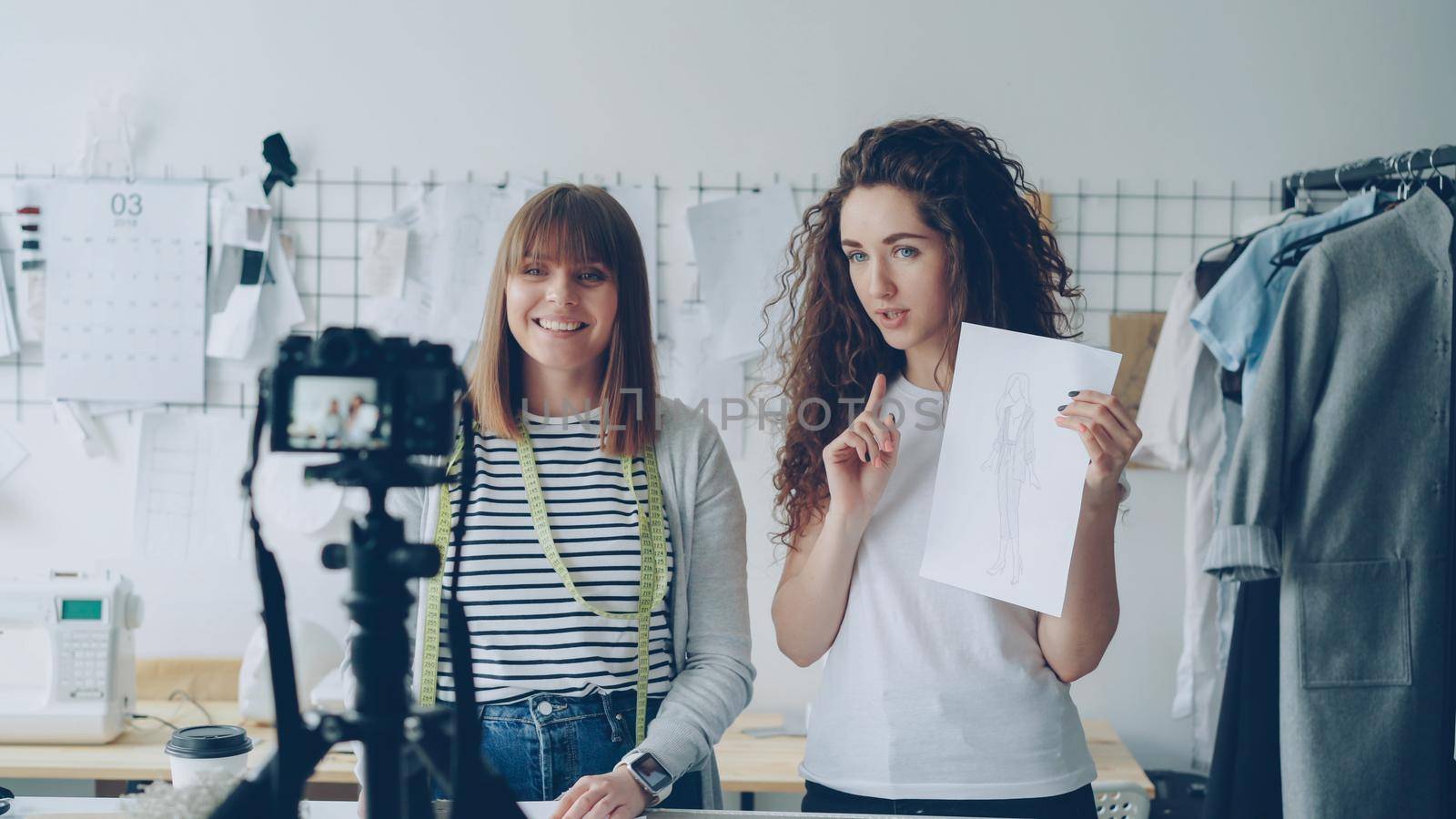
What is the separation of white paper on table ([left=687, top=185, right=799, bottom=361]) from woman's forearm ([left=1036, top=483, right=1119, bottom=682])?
1.17m

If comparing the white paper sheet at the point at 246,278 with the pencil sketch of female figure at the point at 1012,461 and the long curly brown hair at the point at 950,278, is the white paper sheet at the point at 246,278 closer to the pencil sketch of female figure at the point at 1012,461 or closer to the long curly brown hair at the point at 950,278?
the long curly brown hair at the point at 950,278

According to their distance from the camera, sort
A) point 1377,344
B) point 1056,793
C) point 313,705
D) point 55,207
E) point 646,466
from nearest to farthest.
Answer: point 1056,793 < point 646,466 < point 1377,344 < point 313,705 < point 55,207

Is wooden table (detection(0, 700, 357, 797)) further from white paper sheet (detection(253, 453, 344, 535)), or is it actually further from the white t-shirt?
the white t-shirt

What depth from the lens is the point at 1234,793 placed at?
5.61ft

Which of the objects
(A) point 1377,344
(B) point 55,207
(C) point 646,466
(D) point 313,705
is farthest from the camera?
(B) point 55,207

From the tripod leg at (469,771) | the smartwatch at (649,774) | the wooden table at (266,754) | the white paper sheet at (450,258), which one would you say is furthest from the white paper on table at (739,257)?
the tripod leg at (469,771)

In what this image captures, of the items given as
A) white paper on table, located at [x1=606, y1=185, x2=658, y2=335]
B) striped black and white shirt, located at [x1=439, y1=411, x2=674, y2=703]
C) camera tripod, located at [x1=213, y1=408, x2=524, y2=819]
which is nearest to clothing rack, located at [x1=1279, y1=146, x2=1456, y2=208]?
white paper on table, located at [x1=606, y1=185, x2=658, y2=335]

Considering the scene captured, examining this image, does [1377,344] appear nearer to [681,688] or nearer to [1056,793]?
[1056,793]

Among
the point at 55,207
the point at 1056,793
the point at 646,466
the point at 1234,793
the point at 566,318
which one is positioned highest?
the point at 55,207

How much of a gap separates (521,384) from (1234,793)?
1.29 meters

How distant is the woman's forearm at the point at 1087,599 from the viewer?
1091 millimetres

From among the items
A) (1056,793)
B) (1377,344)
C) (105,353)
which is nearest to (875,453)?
A: (1056,793)

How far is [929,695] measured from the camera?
3.59 feet

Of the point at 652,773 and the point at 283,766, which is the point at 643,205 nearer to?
the point at 652,773
